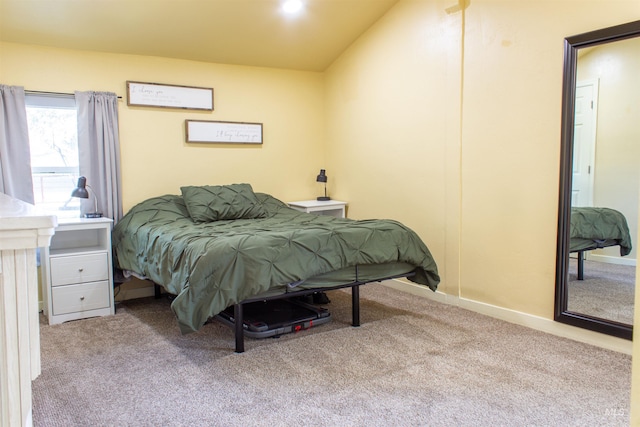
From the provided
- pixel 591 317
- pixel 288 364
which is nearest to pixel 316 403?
pixel 288 364

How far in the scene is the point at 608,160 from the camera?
8.92ft

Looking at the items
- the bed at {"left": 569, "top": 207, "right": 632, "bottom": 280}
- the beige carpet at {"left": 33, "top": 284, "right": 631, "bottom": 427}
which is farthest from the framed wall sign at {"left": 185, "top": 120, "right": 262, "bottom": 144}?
the bed at {"left": 569, "top": 207, "right": 632, "bottom": 280}

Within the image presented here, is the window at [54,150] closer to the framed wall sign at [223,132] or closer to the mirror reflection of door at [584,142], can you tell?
the framed wall sign at [223,132]

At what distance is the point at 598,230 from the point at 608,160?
41 centimetres

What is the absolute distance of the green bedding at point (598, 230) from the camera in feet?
8.78

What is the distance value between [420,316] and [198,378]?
166cm

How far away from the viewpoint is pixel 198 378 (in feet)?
8.00

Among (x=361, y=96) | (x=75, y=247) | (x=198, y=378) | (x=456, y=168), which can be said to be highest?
(x=361, y=96)

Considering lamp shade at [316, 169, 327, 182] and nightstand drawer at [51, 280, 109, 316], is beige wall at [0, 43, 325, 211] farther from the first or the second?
nightstand drawer at [51, 280, 109, 316]

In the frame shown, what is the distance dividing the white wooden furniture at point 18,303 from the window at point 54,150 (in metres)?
3.04

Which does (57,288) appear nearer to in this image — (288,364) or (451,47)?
(288,364)

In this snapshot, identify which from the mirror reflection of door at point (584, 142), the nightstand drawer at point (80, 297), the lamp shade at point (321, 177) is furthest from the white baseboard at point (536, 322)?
the nightstand drawer at point (80, 297)

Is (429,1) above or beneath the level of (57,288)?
above

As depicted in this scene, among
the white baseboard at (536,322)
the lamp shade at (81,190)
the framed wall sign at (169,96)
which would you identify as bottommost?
the white baseboard at (536,322)
